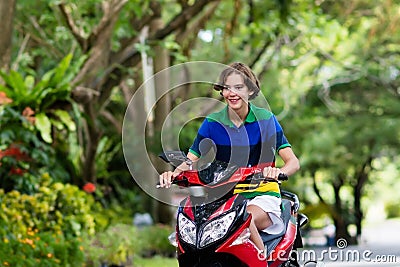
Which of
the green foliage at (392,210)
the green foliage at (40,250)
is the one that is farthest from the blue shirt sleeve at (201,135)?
the green foliage at (392,210)

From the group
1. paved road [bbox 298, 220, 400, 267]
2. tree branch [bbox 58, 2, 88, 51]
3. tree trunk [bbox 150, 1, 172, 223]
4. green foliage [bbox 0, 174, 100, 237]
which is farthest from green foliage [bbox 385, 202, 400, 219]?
green foliage [bbox 0, 174, 100, 237]

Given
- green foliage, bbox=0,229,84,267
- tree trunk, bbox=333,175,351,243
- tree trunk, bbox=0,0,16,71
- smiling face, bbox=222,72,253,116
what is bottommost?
tree trunk, bbox=333,175,351,243

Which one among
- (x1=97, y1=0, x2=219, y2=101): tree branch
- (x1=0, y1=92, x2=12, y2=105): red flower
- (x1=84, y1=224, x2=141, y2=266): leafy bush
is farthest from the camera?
(x1=97, y1=0, x2=219, y2=101): tree branch

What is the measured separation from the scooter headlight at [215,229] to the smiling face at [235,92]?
0.71 metres

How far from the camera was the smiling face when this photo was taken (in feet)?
15.7

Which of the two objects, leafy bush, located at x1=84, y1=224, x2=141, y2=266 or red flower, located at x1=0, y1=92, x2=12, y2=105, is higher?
red flower, located at x1=0, y1=92, x2=12, y2=105

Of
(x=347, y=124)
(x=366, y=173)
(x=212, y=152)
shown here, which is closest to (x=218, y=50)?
(x=347, y=124)

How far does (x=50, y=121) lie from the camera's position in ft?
34.8

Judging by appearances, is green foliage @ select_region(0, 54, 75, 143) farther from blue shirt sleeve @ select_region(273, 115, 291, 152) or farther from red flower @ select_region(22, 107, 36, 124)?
blue shirt sleeve @ select_region(273, 115, 291, 152)

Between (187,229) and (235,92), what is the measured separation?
84 cm

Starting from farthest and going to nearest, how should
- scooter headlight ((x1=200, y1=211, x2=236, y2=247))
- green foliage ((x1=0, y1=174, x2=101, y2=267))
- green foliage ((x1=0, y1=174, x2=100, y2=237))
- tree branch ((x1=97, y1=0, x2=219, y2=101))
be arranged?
tree branch ((x1=97, y1=0, x2=219, y2=101)), green foliage ((x1=0, y1=174, x2=100, y2=237)), green foliage ((x1=0, y1=174, x2=101, y2=267)), scooter headlight ((x1=200, y1=211, x2=236, y2=247))

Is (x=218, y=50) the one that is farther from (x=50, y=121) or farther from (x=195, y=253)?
(x=195, y=253)

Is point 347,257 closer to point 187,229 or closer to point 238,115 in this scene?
point 238,115

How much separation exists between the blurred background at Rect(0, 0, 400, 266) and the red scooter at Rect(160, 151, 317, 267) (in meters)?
0.74
